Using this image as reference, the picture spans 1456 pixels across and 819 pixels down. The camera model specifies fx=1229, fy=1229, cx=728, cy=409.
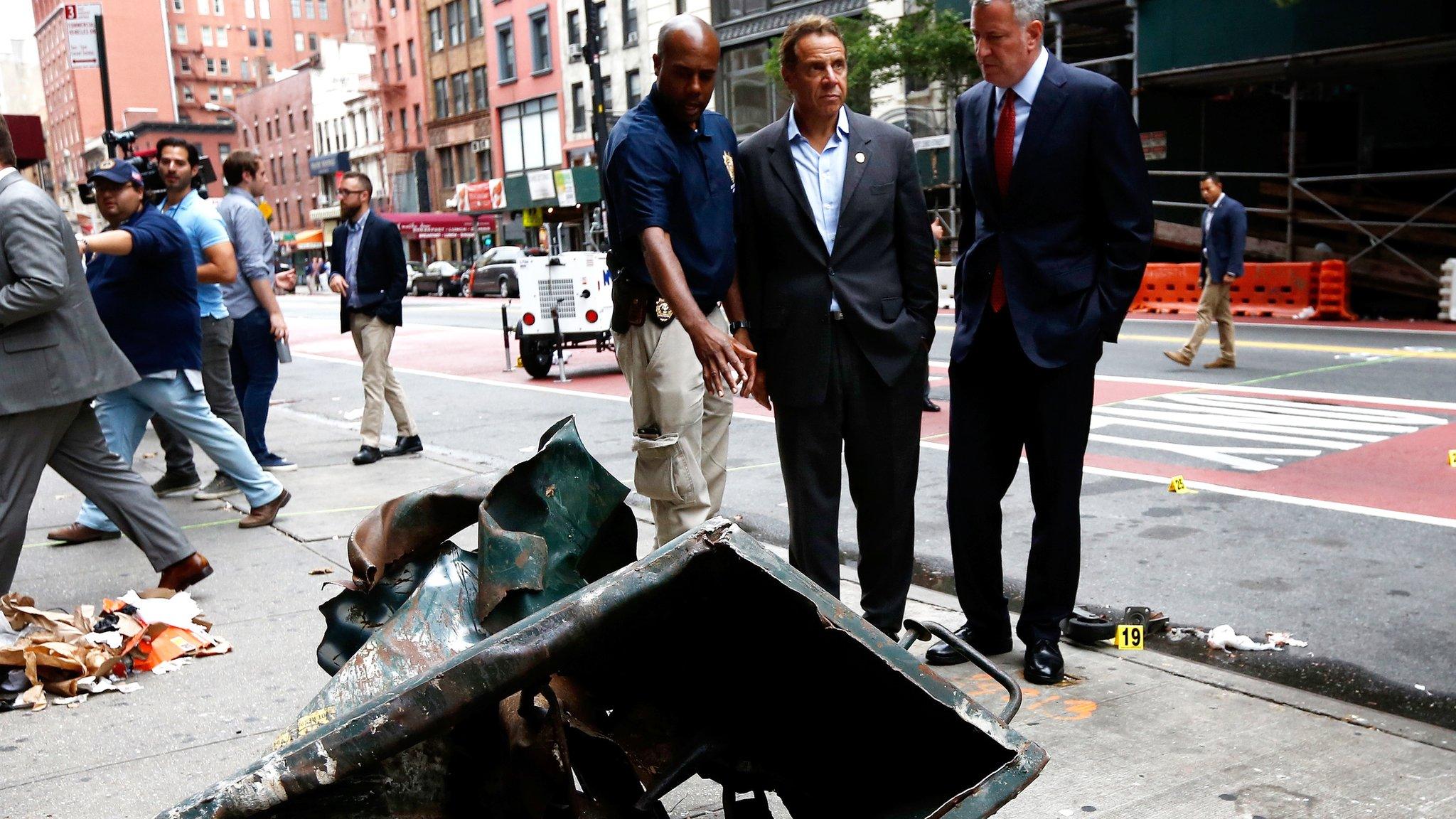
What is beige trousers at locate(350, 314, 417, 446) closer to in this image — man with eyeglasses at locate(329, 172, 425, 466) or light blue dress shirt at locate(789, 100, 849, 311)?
man with eyeglasses at locate(329, 172, 425, 466)

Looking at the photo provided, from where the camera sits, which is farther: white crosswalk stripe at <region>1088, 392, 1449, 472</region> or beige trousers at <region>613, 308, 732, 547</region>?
white crosswalk stripe at <region>1088, 392, 1449, 472</region>

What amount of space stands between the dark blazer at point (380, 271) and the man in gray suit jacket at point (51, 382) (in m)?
3.79

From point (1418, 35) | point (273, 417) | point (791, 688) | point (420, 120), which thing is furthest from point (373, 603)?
point (420, 120)

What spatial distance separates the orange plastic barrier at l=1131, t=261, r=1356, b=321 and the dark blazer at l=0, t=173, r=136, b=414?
52.1 ft

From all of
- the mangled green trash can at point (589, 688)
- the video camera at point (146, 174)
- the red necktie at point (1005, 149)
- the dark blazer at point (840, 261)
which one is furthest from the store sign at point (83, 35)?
the mangled green trash can at point (589, 688)

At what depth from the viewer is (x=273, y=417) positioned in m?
12.7

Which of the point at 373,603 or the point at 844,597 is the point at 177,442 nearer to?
the point at 844,597

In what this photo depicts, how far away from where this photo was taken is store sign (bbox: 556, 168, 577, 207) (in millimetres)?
32125

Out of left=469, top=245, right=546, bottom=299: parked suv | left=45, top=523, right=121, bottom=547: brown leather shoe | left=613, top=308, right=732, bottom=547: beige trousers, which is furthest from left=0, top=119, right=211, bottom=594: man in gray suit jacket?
left=469, top=245, right=546, bottom=299: parked suv

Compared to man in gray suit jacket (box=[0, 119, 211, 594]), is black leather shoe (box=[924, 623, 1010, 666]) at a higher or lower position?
lower

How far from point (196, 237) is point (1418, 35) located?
18.0 meters

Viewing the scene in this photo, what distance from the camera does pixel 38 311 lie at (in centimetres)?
487

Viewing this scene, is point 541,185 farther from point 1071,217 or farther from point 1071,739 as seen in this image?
point 1071,739

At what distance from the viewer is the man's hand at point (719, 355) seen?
3.69 metres
